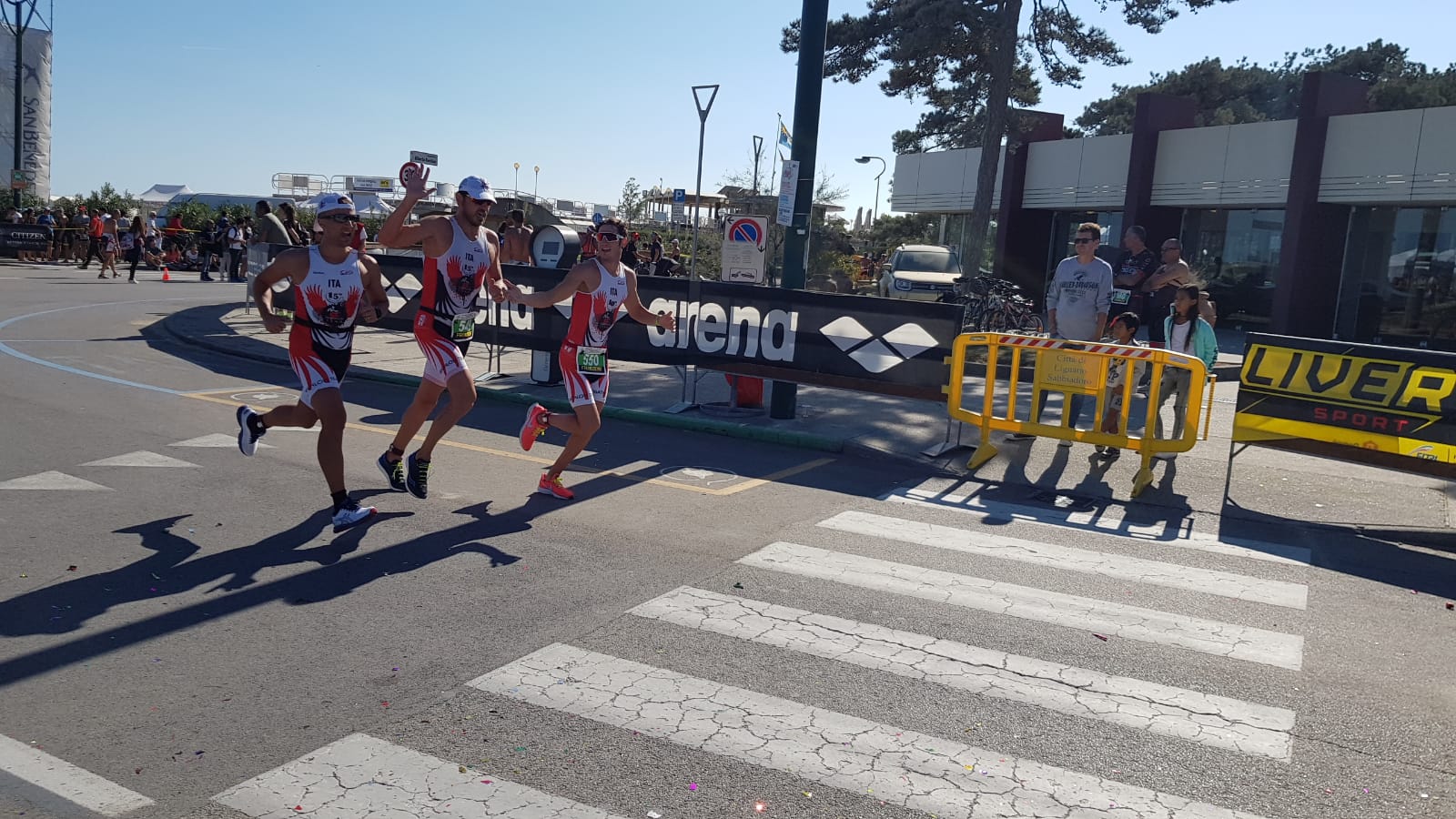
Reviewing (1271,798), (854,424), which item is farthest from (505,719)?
(854,424)

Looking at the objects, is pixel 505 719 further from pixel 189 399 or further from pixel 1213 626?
pixel 189 399

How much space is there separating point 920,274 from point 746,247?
15.5 meters

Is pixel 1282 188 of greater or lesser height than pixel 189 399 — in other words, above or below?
above

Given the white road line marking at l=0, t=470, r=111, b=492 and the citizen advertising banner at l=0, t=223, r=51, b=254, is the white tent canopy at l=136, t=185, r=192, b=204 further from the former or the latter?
the white road line marking at l=0, t=470, r=111, b=492

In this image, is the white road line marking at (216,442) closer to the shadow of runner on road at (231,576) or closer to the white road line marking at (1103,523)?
the shadow of runner on road at (231,576)

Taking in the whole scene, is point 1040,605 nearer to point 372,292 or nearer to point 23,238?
point 372,292

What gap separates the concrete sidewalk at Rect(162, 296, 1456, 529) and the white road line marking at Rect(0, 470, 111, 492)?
16.0 feet

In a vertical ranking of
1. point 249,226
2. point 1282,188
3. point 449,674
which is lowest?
point 449,674

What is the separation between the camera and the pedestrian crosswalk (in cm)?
383

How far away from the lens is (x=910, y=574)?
6.48 m

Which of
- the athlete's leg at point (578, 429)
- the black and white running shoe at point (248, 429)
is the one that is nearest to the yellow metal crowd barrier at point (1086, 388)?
the athlete's leg at point (578, 429)

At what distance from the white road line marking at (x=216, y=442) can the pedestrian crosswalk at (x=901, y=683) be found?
4721 millimetres

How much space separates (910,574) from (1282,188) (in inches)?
896

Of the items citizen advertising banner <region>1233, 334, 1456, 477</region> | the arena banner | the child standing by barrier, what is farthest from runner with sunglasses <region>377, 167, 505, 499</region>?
citizen advertising banner <region>1233, 334, 1456, 477</region>
